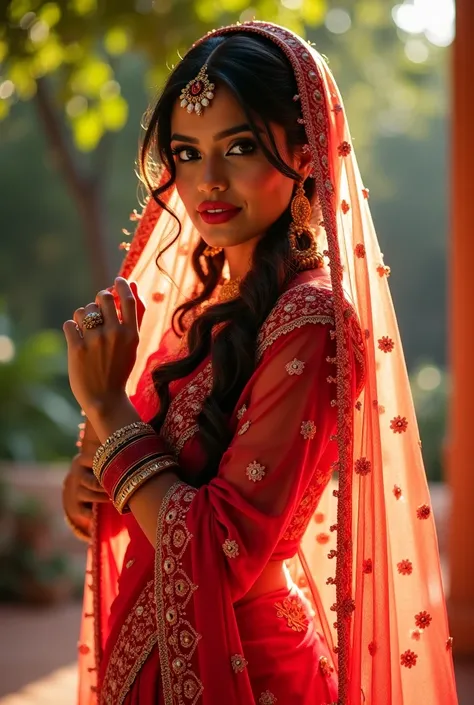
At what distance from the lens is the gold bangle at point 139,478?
1.62 meters

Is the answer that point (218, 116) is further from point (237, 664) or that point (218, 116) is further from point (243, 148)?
point (237, 664)

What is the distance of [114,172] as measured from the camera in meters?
13.9

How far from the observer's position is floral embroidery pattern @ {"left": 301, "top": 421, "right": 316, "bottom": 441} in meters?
1.56

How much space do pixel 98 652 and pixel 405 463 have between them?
0.78 metres

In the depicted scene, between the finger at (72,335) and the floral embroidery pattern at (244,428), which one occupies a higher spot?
the finger at (72,335)

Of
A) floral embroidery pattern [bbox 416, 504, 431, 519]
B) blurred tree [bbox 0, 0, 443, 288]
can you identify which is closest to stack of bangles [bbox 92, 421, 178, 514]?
floral embroidery pattern [bbox 416, 504, 431, 519]

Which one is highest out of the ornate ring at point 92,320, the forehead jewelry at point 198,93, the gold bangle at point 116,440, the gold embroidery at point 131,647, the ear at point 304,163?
the forehead jewelry at point 198,93

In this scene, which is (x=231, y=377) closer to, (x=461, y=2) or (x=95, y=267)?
(x=461, y=2)

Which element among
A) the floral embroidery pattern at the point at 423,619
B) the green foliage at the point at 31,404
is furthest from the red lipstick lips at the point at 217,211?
the green foliage at the point at 31,404

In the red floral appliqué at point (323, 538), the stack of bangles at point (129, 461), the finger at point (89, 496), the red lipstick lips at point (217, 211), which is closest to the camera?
the stack of bangles at point (129, 461)

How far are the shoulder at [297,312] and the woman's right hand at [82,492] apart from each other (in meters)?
0.54

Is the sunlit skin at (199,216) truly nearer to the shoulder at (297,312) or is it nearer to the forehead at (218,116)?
the forehead at (218,116)

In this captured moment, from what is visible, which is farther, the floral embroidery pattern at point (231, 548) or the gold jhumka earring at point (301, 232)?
the gold jhumka earring at point (301, 232)

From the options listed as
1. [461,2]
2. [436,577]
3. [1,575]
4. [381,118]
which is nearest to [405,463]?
[436,577]
